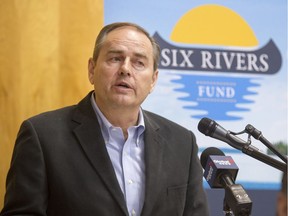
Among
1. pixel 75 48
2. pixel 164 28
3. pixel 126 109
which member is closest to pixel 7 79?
pixel 75 48

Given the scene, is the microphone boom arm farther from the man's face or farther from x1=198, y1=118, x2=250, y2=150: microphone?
the man's face

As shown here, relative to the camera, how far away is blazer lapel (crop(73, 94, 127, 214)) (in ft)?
5.87

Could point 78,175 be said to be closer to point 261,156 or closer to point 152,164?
point 152,164

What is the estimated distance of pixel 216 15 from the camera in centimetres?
336

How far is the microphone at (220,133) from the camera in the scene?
177cm

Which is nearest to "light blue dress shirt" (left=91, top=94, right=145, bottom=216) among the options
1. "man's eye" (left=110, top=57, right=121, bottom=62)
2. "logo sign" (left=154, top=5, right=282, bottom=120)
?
"man's eye" (left=110, top=57, right=121, bottom=62)

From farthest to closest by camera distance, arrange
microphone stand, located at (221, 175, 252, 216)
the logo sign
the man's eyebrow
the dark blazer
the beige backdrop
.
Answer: the logo sign < the beige backdrop < the man's eyebrow < the dark blazer < microphone stand, located at (221, 175, 252, 216)

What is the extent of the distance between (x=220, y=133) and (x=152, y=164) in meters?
0.36

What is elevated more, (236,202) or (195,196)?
(236,202)

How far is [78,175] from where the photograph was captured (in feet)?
5.91

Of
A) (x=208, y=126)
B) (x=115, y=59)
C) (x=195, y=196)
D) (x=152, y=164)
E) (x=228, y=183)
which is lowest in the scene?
(x=195, y=196)

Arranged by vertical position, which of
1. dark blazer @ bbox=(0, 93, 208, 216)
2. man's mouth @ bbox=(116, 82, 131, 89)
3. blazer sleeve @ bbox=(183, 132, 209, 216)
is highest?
man's mouth @ bbox=(116, 82, 131, 89)

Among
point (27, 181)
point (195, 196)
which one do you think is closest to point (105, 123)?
point (27, 181)

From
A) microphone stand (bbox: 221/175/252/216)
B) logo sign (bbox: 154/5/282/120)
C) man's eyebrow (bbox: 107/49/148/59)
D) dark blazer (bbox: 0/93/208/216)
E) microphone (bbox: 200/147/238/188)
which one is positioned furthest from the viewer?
logo sign (bbox: 154/5/282/120)
